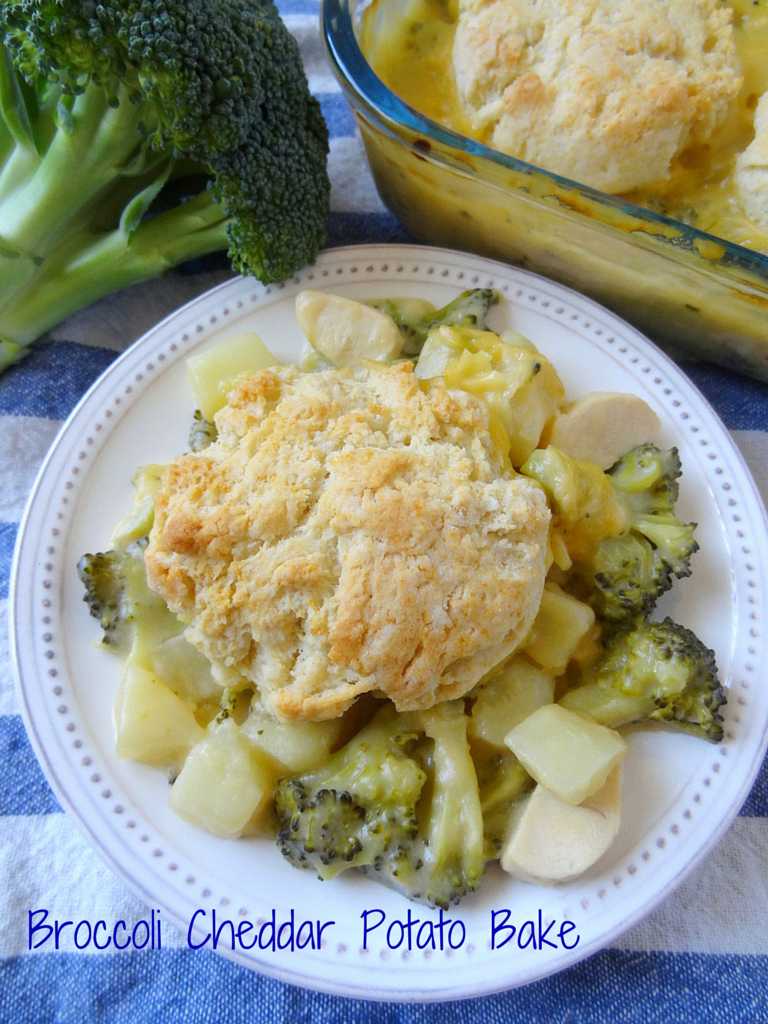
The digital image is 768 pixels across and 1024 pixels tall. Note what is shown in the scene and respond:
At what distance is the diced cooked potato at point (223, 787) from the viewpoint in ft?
5.80

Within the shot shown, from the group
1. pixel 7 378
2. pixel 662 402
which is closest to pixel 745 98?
pixel 662 402

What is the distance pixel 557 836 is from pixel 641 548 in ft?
2.39

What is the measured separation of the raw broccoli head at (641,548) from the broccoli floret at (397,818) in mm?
512

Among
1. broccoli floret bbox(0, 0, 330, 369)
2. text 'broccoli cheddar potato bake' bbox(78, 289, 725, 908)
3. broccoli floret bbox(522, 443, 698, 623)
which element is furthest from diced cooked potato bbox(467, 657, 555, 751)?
broccoli floret bbox(0, 0, 330, 369)

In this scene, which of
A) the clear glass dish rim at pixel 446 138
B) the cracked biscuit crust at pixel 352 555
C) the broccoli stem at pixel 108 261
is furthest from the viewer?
the broccoli stem at pixel 108 261

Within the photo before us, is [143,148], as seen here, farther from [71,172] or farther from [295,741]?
[295,741]

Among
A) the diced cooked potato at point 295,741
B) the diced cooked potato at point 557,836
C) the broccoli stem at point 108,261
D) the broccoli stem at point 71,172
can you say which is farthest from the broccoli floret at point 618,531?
the broccoli stem at point 71,172

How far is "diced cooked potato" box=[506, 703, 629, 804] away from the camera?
173 cm

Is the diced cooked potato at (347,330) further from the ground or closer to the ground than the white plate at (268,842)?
further from the ground

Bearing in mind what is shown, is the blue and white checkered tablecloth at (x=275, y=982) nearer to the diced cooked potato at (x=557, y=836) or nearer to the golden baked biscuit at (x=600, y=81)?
the diced cooked potato at (x=557, y=836)

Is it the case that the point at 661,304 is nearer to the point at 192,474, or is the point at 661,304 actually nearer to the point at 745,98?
the point at 745,98

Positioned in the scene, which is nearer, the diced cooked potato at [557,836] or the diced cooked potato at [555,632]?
the diced cooked potato at [557,836]

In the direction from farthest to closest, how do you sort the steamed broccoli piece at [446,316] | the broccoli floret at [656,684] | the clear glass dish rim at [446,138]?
the steamed broccoli piece at [446,316] → the clear glass dish rim at [446,138] → the broccoli floret at [656,684]

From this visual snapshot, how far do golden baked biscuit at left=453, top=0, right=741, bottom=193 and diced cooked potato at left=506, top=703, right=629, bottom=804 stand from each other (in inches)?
59.6
